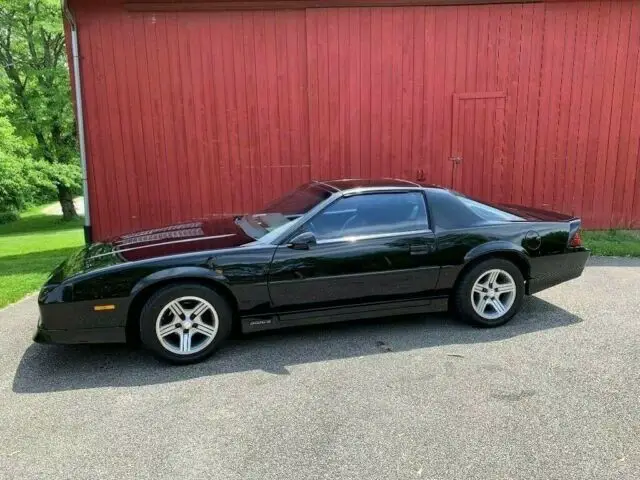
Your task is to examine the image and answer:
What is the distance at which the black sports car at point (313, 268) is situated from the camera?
3727 millimetres

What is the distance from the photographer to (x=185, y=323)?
12.6ft

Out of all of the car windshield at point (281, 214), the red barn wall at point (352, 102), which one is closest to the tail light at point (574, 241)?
the car windshield at point (281, 214)

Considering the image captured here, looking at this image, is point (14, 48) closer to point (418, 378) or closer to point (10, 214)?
point (10, 214)

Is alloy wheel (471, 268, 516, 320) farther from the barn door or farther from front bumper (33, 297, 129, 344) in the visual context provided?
the barn door

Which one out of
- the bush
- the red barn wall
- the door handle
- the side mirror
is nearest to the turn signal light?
the side mirror

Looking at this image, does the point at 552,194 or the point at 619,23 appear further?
the point at 552,194

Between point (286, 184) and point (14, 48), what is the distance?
23.9m

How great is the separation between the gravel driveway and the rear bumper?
0.35 meters

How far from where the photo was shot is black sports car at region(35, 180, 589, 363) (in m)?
3.73

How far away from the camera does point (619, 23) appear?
7.93 meters

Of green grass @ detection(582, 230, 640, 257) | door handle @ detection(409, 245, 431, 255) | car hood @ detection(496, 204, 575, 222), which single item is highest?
car hood @ detection(496, 204, 575, 222)

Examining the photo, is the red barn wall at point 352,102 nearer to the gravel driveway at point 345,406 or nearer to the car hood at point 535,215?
the car hood at point 535,215

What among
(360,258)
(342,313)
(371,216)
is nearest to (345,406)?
(342,313)

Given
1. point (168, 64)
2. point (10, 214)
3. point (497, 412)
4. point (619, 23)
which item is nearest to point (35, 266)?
point (168, 64)
